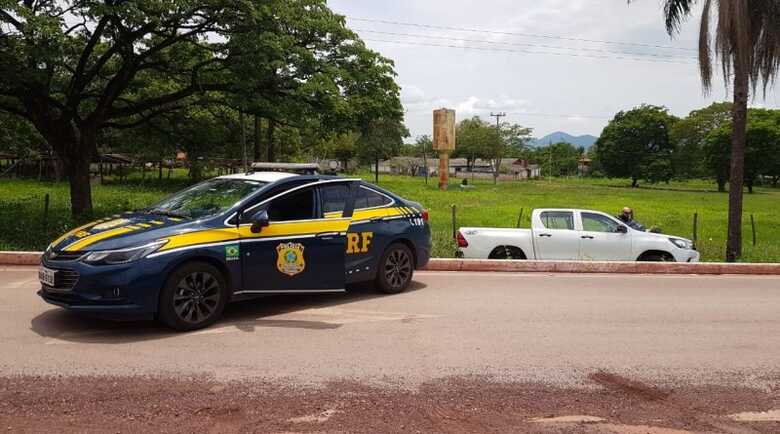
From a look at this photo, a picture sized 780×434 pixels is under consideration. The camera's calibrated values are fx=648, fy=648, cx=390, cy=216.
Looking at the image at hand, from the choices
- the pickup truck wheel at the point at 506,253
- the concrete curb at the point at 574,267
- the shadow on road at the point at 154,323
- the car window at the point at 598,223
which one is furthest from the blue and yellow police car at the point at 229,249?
the car window at the point at 598,223

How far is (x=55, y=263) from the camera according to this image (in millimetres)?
6066

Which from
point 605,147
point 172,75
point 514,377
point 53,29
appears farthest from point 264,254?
point 605,147

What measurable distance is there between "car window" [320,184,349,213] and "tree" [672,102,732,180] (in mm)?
86081

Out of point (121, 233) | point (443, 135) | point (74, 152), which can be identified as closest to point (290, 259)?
point (121, 233)

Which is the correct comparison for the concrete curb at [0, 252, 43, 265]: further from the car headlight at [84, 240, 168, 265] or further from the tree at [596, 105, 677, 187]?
the tree at [596, 105, 677, 187]

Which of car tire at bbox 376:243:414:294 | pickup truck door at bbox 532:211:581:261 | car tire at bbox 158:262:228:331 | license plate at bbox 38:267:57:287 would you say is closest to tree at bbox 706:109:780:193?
pickup truck door at bbox 532:211:581:261

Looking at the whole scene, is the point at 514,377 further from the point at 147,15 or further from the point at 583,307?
the point at 147,15

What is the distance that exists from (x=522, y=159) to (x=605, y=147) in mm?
33043

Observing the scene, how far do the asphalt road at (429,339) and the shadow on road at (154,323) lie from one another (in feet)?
0.06

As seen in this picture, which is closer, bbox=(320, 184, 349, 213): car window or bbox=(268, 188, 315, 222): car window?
bbox=(268, 188, 315, 222): car window

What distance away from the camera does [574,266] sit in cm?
1120

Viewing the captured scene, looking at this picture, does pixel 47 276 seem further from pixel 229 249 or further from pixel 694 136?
pixel 694 136

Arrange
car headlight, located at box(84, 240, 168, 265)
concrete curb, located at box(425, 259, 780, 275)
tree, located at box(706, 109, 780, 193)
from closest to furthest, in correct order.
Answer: car headlight, located at box(84, 240, 168, 265), concrete curb, located at box(425, 259, 780, 275), tree, located at box(706, 109, 780, 193)

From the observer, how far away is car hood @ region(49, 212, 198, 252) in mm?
5977
